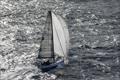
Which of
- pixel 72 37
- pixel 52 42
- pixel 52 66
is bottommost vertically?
pixel 52 66

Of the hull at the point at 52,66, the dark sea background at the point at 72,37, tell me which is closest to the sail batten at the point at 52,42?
the hull at the point at 52,66

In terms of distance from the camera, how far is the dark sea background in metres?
60.5

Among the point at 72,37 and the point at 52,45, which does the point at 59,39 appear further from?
the point at 72,37

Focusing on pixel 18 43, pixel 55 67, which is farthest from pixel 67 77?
pixel 18 43

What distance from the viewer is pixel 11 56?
6706 centimetres

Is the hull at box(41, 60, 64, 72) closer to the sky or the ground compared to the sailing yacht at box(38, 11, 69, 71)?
closer to the ground

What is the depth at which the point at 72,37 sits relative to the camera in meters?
76.0

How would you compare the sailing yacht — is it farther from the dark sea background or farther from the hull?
the dark sea background

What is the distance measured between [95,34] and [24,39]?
54.0ft

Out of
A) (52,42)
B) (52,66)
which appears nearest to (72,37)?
(52,42)

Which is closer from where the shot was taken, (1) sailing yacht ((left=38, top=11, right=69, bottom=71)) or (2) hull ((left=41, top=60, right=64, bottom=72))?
(2) hull ((left=41, top=60, right=64, bottom=72))

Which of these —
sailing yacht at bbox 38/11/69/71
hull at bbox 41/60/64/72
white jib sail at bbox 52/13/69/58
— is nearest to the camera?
hull at bbox 41/60/64/72

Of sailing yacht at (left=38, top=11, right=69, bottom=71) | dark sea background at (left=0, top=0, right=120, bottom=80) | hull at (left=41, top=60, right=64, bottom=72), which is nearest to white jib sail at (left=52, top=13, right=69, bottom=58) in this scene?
sailing yacht at (left=38, top=11, right=69, bottom=71)

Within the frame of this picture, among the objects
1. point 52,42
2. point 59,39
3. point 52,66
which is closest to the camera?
point 52,66
